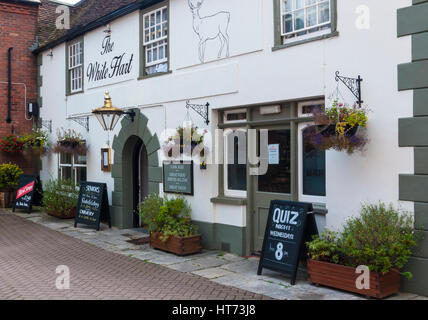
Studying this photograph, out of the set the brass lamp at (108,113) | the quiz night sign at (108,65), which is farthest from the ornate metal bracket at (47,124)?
the brass lamp at (108,113)

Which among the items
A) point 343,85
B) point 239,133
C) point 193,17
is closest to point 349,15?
point 343,85

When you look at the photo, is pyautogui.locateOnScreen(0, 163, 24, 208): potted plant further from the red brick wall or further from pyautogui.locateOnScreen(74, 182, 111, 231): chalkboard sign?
pyautogui.locateOnScreen(74, 182, 111, 231): chalkboard sign

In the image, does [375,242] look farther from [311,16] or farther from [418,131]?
[311,16]

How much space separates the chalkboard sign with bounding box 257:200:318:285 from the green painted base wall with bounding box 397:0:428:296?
1.33 m

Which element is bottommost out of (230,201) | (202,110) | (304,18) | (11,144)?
(230,201)

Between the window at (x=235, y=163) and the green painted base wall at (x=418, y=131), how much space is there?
301 cm

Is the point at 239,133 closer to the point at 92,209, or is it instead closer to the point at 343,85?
the point at 343,85

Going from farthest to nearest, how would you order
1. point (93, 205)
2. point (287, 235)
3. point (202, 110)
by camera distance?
Result: point (93, 205) < point (202, 110) < point (287, 235)

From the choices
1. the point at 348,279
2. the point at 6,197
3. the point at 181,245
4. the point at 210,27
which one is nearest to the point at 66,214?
the point at 6,197

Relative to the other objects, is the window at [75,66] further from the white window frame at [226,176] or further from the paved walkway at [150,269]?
the white window frame at [226,176]

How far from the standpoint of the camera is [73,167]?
1298cm

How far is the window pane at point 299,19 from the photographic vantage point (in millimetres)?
7045

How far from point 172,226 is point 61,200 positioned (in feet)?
15.7

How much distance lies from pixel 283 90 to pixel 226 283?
3110 mm
